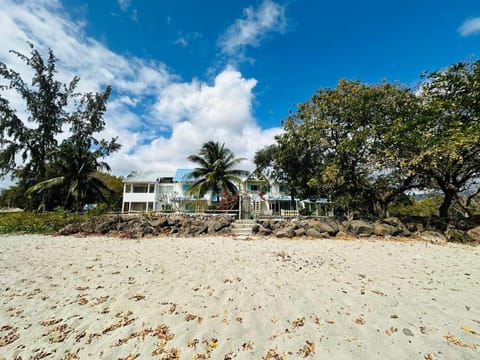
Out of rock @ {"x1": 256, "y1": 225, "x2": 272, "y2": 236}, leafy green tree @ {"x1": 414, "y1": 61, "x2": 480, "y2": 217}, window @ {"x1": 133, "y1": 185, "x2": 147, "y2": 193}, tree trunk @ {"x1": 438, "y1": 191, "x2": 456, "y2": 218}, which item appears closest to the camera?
leafy green tree @ {"x1": 414, "y1": 61, "x2": 480, "y2": 217}

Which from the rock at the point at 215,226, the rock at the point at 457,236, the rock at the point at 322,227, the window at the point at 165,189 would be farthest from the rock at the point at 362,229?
the window at the point at 165,189

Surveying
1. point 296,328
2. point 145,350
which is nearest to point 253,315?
point 296,328

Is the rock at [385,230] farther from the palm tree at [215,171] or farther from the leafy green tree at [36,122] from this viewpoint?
the leafy green tree at [36,122]

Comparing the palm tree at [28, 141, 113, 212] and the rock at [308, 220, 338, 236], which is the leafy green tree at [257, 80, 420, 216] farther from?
the palm tree at [28, 141, 113, 212]

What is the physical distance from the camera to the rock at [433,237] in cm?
843

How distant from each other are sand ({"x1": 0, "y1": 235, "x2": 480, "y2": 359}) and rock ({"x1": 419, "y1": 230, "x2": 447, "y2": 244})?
3.88 metres

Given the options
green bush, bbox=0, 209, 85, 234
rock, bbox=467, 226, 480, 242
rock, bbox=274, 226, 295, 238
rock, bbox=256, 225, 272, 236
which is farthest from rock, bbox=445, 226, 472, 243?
green bush, bbox=0, 209, 85, 234

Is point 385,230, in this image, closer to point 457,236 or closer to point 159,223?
point 457,236

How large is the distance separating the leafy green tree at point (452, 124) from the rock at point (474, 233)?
2.73 metres

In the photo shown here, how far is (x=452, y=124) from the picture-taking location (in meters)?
8.53

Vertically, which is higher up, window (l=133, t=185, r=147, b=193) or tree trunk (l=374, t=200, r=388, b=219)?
window (l=133, t=185, r=147, b=193)

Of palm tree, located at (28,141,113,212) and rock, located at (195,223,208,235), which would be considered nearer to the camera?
rock, located at (195,223,208,235)

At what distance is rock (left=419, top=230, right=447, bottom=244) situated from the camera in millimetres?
8426

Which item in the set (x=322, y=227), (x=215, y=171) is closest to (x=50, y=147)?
(x=215, y=171)
